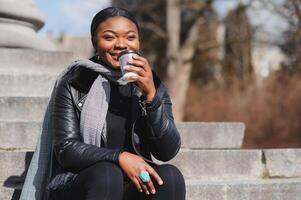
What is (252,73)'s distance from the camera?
2216 cm

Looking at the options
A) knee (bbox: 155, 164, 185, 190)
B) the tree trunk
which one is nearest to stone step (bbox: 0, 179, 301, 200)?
knee (bbox: 155, 164, 185, 190)

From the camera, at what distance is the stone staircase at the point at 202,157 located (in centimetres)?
378

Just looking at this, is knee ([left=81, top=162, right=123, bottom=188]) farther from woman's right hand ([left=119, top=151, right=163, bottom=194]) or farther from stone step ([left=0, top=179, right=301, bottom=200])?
stone step ([left=0, top=179, right=301, bottom=200])

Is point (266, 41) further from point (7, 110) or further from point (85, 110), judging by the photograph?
point (85, 110)


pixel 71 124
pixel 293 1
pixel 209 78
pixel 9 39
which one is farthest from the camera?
pixel 209 78

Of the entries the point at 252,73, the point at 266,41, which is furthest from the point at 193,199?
the point at 252,73

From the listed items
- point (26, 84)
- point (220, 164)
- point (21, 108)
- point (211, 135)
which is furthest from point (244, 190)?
point (26, 84)

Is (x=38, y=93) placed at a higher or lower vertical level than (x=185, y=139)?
higher

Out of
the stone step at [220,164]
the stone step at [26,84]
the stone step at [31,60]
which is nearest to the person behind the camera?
the stone step at [220,164]

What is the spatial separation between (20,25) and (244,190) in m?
3.15

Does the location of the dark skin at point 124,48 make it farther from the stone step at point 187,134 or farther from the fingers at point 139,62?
the stone step at point 187,134

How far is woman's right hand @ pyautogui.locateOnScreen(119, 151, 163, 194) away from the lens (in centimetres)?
265

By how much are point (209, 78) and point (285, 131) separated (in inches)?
539

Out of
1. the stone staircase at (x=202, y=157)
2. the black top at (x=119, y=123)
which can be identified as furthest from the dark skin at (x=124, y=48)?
the stone staircase at (x=202, y=157)
